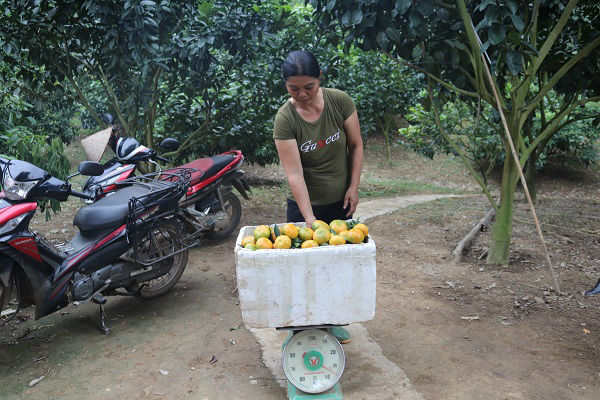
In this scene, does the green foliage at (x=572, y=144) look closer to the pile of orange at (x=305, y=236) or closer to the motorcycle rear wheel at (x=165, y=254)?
the motorcycle rear wheel at (x=165, y=254)

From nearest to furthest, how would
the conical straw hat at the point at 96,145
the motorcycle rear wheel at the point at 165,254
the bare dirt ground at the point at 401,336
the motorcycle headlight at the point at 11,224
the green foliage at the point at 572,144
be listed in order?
the bare dirt ground at the point at 401,336, the motorcycle headlight at the point at 11,224, the motorcycle rear wheel at the point at 165,254, the conical straw hat at the point at 96,145, the green foliage at the point at 572,144

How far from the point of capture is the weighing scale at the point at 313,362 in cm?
281

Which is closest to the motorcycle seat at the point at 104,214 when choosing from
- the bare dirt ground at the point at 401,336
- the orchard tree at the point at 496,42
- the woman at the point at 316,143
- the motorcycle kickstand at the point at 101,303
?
the motorcycle kickstand at the point at 101,303

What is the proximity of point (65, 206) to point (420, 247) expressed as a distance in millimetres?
5432

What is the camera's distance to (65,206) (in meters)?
7.89

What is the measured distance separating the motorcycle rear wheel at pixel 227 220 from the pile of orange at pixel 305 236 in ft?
11.0

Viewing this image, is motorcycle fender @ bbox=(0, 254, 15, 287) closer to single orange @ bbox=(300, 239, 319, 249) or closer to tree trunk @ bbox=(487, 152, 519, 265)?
single orange @ bbox=(300, 239, 319, 249)

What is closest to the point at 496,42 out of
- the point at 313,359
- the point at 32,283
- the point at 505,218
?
the point at 505,218

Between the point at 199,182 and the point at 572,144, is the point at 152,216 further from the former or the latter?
the point at 572,144

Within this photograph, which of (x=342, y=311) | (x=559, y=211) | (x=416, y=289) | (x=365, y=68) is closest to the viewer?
(x=342, y=311)

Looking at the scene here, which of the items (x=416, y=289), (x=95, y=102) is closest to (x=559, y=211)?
(x=416, y=289)

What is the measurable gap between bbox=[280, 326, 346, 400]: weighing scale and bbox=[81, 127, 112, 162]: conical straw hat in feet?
8.62

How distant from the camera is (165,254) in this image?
14.3 ft

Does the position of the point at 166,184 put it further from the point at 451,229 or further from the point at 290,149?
the point at 451,229
